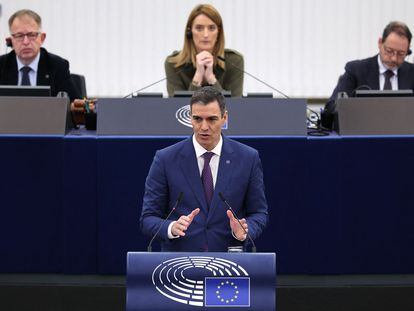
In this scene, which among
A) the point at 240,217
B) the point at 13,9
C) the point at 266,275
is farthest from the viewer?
the point at 13,9

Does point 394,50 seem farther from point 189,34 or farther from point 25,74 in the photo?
point 25,74

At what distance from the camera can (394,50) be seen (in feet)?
20.0

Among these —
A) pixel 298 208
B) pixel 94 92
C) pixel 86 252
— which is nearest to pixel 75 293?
pixel 86 252

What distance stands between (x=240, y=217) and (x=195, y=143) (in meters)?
0.38

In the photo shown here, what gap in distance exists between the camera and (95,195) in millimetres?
5152

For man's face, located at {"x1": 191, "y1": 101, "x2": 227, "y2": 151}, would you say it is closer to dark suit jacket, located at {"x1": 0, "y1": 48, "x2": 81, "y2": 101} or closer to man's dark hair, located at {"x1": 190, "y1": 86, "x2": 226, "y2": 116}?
man's dark hair, located at {"x1": 190, "y1": 86, "x2": 226, "y2": 116}

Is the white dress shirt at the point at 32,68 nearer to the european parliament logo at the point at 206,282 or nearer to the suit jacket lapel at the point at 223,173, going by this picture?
the suit jacket lapel at the point at 223,173

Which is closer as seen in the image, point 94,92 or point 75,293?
point 75,293

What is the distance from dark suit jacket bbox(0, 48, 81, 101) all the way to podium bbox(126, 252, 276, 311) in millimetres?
2557

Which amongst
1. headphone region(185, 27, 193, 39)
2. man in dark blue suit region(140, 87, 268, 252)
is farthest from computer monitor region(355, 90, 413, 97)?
man in dark blue suit region(140, 87, 268, 252)

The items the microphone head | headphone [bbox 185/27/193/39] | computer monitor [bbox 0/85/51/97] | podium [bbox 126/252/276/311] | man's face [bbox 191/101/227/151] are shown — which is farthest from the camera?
headphone [bbox 185/27/193/39]

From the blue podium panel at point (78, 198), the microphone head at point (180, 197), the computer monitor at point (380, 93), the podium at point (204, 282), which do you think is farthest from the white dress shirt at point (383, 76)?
the podium at point (204, 282)

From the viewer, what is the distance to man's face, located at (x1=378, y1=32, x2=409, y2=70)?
6.06 metres

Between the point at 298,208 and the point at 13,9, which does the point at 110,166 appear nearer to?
the point at 298,208
